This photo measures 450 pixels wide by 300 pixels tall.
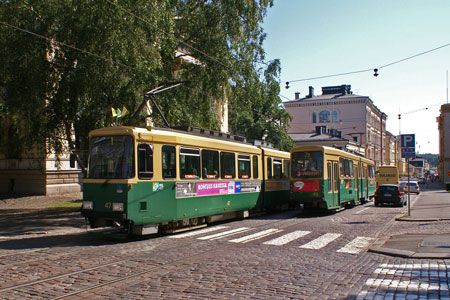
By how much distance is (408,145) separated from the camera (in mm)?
18922

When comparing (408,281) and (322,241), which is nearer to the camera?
(408,281)

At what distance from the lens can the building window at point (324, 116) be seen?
78519 mm

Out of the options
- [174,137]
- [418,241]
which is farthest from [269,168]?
[418,241]

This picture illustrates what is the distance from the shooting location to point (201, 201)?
46.3ft

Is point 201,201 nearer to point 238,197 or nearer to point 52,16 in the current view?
point 238,197

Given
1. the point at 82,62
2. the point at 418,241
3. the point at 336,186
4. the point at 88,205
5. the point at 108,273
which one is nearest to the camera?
the point at 108,273

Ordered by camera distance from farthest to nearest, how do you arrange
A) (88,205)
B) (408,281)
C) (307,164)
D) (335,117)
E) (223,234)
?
(335,117) → (307,164) → (223,234) → (88,205) → (408,281)

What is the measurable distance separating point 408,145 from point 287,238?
956 centimetres

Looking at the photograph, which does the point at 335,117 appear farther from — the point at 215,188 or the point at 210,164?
the point at 210,164

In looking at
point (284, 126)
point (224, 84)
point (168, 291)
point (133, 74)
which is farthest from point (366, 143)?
point (168, 291)

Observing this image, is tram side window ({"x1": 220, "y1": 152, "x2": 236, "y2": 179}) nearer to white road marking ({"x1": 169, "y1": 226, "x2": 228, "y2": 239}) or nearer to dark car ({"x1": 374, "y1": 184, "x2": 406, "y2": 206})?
white road marking ({"x1": 169, "y1": 226, "x2": 228, "y2": 239})

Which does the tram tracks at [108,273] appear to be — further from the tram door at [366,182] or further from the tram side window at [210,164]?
the tram door at [366,182]

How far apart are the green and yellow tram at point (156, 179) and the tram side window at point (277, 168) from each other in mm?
4774

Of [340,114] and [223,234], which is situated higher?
[340,114]
